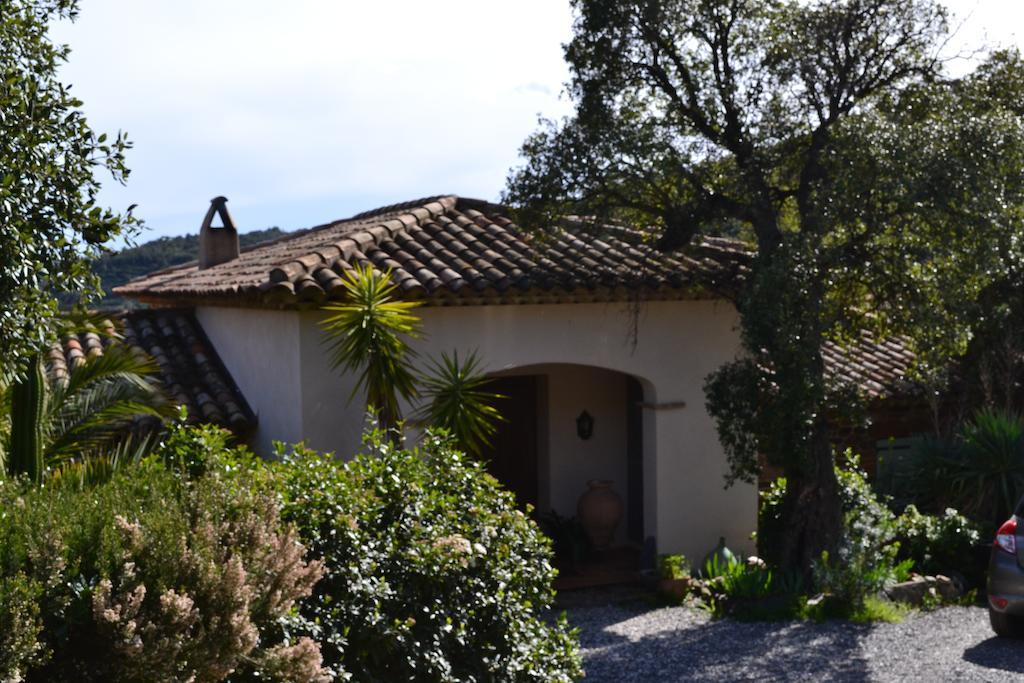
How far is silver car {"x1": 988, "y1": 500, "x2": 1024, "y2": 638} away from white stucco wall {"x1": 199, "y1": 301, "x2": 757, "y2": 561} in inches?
148

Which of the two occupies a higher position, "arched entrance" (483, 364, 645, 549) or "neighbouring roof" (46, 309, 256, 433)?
"neighbouring roof" (46, 309, 256, 433)

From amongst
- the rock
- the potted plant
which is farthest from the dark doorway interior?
the rock

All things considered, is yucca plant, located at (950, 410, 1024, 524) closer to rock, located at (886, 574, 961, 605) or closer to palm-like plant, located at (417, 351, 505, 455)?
rock, located at (886, 574, 961, 605)

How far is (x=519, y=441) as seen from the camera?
1410 cm

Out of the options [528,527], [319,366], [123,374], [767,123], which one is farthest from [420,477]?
[767,123]

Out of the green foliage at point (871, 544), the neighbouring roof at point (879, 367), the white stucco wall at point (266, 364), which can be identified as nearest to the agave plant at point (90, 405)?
the white stucco wall at point (266, 364)

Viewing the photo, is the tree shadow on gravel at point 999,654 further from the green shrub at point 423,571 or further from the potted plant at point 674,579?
the green shrub at point 423,571

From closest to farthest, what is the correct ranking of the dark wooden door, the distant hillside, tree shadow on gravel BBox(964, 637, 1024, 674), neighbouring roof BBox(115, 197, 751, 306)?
tree shadow on gravel BBox(964, 637, 1024, 674), neighbouring roof BBox(115, 197, 751, 306), the dark wooden door, the distant hillside

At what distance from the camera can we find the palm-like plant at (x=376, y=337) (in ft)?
33.2

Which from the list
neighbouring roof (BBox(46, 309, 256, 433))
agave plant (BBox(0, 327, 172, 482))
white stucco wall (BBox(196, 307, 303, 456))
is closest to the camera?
agave plant (BBox(0, 327, 172, 482))

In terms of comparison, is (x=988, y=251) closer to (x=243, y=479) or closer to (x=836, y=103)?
(x=836, y=103)

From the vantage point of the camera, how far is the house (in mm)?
11156

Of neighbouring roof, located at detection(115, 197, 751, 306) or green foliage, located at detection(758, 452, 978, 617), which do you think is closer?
green foliage, located at detection(758, 452, 978, 617)

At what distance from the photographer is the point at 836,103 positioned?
10875 mm
